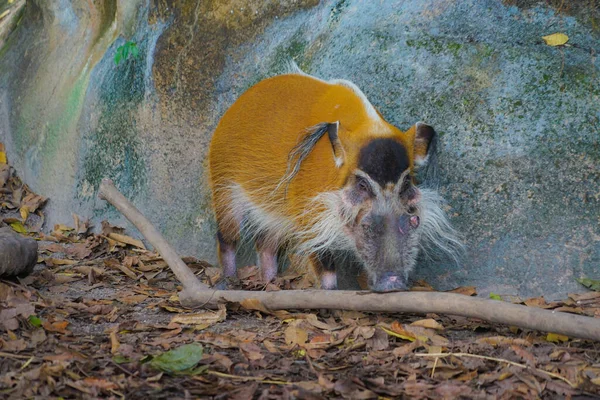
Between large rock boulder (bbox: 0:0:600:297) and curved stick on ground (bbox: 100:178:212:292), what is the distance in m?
0.89

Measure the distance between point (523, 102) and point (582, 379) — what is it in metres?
2.05

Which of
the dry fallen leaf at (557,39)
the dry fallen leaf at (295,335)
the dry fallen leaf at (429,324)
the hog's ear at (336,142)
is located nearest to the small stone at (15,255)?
the dry fallen leaf at (295,335)

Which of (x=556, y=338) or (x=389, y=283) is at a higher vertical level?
(x=389, y=283)

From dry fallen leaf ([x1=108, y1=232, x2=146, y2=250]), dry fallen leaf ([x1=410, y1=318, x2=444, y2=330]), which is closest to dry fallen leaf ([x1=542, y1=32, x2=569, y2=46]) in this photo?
dry fallen leaf ([x1=410, y1=318, x2=444, y2=330])

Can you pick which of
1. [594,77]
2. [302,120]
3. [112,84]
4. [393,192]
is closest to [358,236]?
[393,192]

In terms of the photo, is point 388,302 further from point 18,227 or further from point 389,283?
point 18,227

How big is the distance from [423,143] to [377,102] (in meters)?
0.66

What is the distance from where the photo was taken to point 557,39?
4738mm

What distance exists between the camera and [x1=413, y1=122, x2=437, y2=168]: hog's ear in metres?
4.55

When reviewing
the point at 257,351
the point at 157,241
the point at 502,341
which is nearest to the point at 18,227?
the point at 157,241

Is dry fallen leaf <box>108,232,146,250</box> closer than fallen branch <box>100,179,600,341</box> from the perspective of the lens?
No

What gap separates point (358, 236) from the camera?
4375mm

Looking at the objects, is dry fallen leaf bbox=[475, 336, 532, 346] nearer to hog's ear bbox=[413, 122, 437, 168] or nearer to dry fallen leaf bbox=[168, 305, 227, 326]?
hog's ear bbox=[413, 122, 437, 168]

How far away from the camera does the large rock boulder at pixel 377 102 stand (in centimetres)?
462
